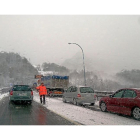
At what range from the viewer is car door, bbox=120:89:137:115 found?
9.04 metres

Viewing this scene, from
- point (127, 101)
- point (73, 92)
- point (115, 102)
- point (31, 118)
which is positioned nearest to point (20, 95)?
point (73, 92)

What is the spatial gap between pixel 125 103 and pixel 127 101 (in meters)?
0.16

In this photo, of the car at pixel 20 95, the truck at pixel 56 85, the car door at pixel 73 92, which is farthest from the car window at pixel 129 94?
the truck at pixel 56 85

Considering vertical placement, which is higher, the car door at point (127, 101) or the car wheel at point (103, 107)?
the car door at point (127, 101)

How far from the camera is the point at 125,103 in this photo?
30.9 feet

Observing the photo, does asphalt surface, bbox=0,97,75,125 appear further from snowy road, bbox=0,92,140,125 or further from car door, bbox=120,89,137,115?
car door, bbox=120,89,137,115

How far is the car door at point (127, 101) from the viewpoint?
9.04m

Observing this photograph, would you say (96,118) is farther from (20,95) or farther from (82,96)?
(20,95)

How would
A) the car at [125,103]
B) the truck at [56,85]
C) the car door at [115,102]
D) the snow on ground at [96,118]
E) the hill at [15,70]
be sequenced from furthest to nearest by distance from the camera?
the hill at [15,70] → the truck at [56,85] → the car door at [115,102] → the car at [125,103] → the snow on ground at [96,118]

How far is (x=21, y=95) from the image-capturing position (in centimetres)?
1497

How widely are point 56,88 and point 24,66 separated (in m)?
92.4

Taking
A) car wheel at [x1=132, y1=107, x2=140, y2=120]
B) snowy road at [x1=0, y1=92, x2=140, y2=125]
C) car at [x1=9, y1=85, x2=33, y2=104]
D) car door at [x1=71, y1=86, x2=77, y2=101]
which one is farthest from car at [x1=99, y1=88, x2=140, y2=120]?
car at [x1=9, y1=85, x2=33, y2=104]

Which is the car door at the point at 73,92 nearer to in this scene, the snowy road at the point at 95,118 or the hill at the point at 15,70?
the snowy road at the point at 95,118

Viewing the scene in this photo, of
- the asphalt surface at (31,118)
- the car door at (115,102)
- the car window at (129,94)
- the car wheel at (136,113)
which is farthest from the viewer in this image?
the car door at (115,102)
